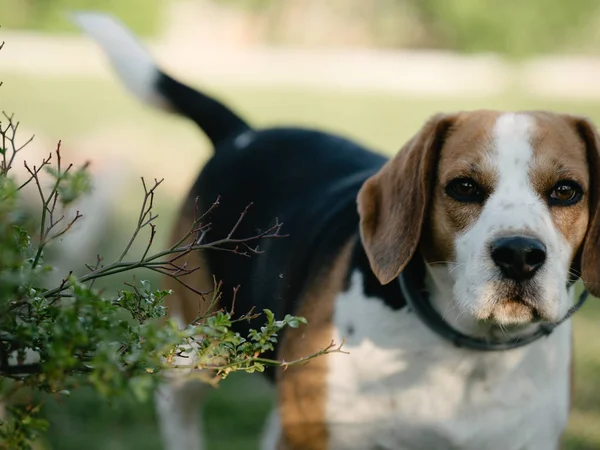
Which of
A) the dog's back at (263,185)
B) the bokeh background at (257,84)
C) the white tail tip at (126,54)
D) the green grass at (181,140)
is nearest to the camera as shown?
the dog's back at (263,185)

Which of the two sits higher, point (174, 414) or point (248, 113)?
point (174, 414)

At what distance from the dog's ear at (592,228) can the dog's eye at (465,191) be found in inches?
14.4

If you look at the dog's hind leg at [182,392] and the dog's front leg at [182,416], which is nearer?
the dog's hind leg at [182,392]

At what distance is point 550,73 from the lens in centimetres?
2998

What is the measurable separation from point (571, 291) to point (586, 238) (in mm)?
197

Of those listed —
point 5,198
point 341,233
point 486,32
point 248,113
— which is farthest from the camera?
point 486,32

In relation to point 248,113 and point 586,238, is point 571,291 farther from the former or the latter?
point 248,113

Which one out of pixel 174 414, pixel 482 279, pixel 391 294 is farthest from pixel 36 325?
pixel 174 414

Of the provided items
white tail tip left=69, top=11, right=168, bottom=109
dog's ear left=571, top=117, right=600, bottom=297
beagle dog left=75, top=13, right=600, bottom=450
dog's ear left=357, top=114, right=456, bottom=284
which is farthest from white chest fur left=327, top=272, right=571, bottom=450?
white tail tip left=69, top=11, right=168, bottom=109

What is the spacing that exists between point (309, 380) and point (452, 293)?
0.54m

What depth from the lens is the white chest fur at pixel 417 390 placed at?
306cm

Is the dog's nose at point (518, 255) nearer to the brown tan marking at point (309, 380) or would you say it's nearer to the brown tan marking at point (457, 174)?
the brown tan marking at point (457, 174)

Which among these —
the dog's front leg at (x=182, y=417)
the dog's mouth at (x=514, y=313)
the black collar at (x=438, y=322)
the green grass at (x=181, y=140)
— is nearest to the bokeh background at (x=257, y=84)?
the green grass at (x=181, y=140)

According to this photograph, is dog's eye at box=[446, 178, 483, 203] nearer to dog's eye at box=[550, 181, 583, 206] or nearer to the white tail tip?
dog's eye at box=[550, 181, 583, 206]
